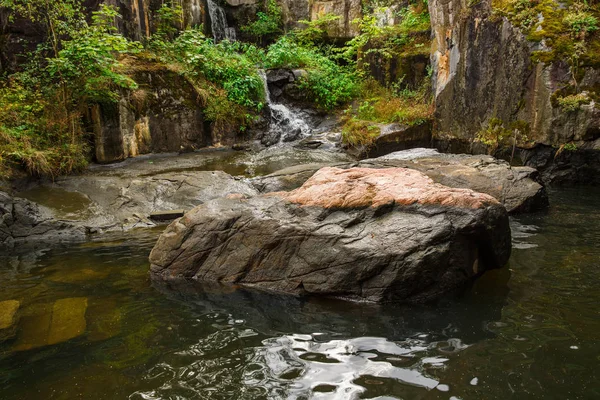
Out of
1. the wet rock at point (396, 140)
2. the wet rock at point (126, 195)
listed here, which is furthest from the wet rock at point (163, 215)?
the wet rock at point (396, 140)

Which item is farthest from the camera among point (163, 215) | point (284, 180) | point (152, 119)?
point (152, 119)

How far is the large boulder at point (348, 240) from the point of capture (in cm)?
425

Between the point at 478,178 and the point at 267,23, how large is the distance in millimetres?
15461

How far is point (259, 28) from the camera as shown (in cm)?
1981

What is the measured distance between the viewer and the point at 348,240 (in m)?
4.44

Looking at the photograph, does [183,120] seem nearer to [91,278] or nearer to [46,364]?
[91,278]

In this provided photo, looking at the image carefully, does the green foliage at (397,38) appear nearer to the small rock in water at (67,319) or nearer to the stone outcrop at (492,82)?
the stone outcrop at (492,82)

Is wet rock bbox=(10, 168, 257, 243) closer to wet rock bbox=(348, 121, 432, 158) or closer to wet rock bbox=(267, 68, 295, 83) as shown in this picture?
wet rock bbox=(348, 121, 432, 158)

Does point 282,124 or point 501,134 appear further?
point 282,124

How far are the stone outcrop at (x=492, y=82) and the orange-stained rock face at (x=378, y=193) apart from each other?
5355 millimetres

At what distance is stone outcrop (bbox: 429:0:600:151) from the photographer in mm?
8820

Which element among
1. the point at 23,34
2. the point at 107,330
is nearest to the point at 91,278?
the point at 107,330

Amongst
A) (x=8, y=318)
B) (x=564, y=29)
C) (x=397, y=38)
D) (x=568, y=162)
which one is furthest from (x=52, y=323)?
(x=397, y=38)

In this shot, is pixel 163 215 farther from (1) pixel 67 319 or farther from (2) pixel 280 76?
(2) pixel 280 76
